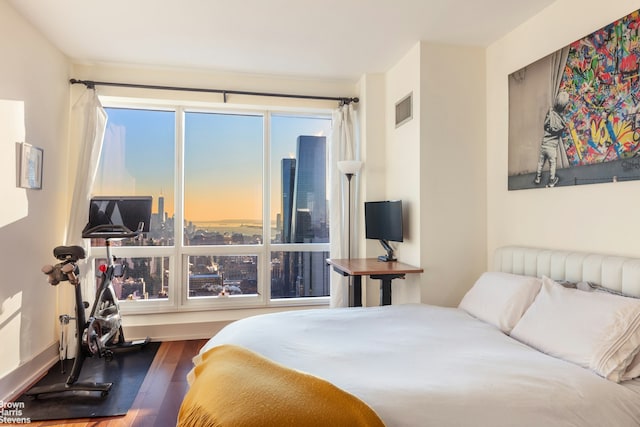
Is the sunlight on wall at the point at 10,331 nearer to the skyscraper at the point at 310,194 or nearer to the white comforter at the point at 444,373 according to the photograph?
the white comforter at the point at 444,373

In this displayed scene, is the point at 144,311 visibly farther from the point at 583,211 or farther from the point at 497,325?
the point at 583,211

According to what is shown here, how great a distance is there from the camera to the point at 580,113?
7.61 feet

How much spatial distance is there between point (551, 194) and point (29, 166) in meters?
3.93

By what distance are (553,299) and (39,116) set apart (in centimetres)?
398

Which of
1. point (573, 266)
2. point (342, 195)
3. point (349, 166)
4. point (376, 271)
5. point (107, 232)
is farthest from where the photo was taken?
point (342, 195)

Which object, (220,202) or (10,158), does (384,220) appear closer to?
(220,202)

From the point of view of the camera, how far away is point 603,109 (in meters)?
2.17

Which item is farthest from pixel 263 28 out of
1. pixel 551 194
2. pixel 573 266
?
pixel 573 266

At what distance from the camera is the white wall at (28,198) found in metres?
2.56

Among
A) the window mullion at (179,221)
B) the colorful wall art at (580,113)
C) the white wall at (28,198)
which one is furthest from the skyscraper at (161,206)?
the colorful wall art at (580,113)

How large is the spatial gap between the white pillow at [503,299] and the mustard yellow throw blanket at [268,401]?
1369mm

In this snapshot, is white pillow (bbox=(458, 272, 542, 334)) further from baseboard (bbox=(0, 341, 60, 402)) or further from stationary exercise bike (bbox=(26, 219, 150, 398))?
baseboard (bbox=(0, 341, 60, 402))

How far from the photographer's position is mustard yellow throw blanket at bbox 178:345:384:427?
3.77 ft

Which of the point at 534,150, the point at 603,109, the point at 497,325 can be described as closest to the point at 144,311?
the point at 497,325
